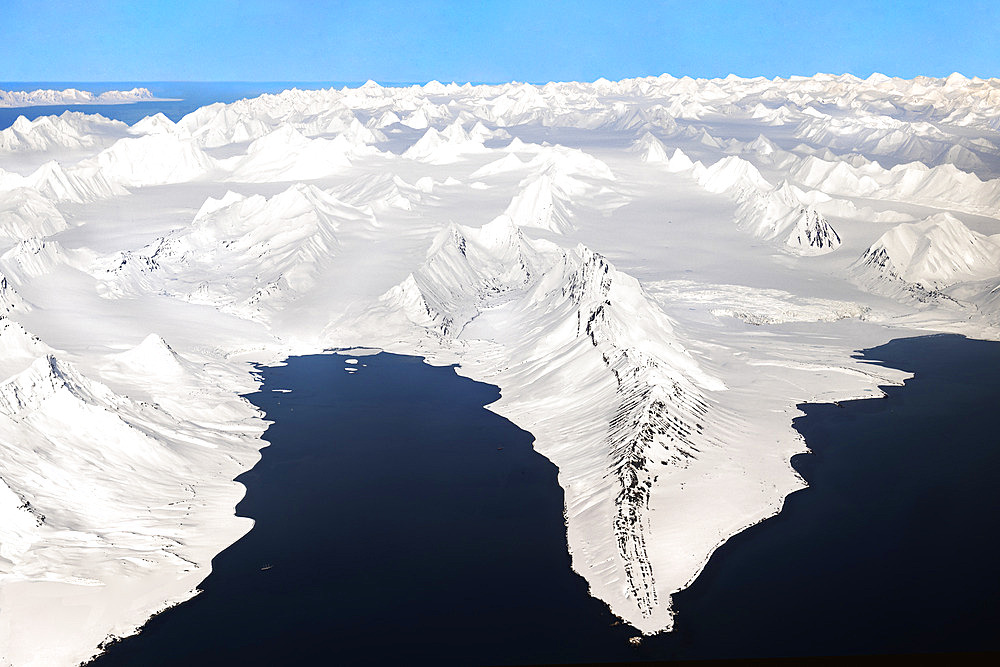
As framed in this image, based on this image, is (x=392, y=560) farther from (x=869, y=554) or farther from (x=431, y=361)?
(x=431, y=361)

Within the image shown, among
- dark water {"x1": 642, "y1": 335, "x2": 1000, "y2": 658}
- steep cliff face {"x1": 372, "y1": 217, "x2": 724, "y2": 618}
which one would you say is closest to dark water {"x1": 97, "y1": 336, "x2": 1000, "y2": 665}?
dark water {"x1": 642, "y1": 335, "x2": 1000, "y2": 658}

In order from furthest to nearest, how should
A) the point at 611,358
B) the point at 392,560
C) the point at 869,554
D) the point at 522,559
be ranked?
the point at 611,358 → the point at 392,560 → the point at 522,559 → the point at 869,554

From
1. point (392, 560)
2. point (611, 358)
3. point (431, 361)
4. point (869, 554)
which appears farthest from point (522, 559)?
point (431, 361)

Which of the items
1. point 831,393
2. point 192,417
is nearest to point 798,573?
point 831,393

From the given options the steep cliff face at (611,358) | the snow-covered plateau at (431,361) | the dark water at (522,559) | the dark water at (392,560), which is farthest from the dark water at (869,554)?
the dark water at (392,560)

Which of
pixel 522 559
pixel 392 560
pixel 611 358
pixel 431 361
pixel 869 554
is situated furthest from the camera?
pixel 431 361

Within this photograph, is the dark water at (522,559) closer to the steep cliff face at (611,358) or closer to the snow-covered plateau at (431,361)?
the snow-covered plateau at (431,361)

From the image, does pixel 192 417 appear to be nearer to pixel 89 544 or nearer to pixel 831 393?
pixel 89 544

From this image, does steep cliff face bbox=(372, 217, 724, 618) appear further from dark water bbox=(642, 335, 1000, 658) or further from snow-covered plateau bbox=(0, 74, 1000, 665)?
dark water bbox=(642, 335, 1000, 658)
